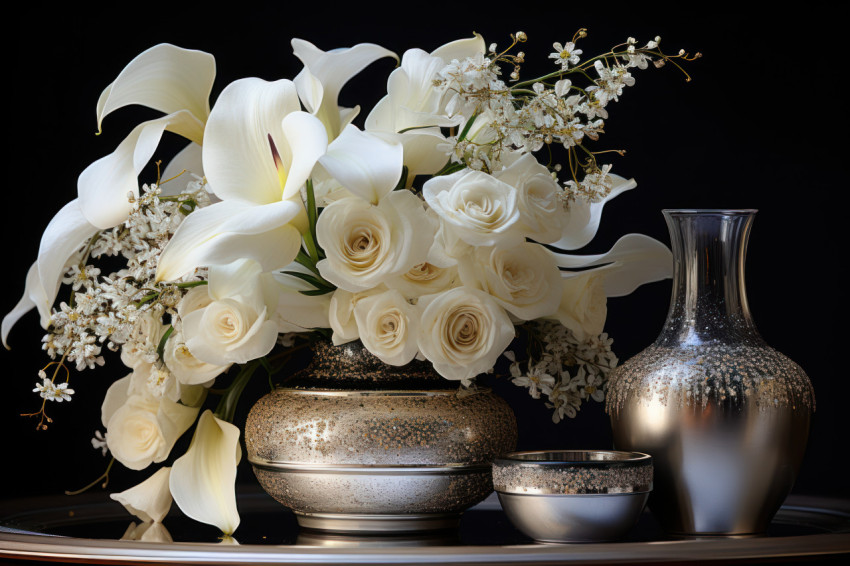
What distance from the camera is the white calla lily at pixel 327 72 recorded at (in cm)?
83

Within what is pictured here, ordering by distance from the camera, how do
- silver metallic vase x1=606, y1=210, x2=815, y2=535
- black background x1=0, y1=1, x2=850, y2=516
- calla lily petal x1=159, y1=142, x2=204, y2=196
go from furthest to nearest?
1. black background x1=0, y1=1, x2=850, y2=516
2. calla lily petal x1=159, y1=142, x2=204, y2=196
3. silver metallic vase x1=606, y1=210, x2=815, y2=535

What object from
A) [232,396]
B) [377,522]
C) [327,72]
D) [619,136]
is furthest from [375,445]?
[619,136]

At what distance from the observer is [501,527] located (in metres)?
0.87

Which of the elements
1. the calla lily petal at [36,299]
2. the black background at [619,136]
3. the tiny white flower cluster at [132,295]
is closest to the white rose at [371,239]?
the tiny white flower cluster at [132,295]

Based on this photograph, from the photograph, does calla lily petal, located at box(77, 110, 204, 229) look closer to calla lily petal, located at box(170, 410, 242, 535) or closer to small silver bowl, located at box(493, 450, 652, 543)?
calla lily petal, located at box(170, 410, 242, 535)

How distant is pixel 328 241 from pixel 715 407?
10.4 inches

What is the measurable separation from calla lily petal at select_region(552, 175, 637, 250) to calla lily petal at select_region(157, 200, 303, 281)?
0.75ft

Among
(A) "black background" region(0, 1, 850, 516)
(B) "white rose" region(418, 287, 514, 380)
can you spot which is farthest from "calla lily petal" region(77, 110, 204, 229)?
(A) "black background" region(0, 1, 850, 516)

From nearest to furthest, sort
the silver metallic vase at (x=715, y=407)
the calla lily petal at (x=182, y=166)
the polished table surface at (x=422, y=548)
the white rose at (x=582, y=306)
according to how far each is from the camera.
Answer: the polished table surface at (x=422, y=548), the silver metallic vase at (x=715, y=407), the white rose at (x=582, y=306), the calla lily petal at (x=182, y=166)

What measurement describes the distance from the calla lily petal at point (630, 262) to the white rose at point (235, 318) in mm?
230

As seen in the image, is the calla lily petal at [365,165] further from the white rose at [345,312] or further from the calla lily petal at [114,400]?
the calla lily petal at [114,400]

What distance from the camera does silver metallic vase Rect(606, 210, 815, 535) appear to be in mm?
762

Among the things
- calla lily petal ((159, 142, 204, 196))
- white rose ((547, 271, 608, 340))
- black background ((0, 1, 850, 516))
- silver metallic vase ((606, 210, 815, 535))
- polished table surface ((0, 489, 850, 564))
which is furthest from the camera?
black background ((0, 1, 850, 516))

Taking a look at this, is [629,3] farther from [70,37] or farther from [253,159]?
[253,159]
